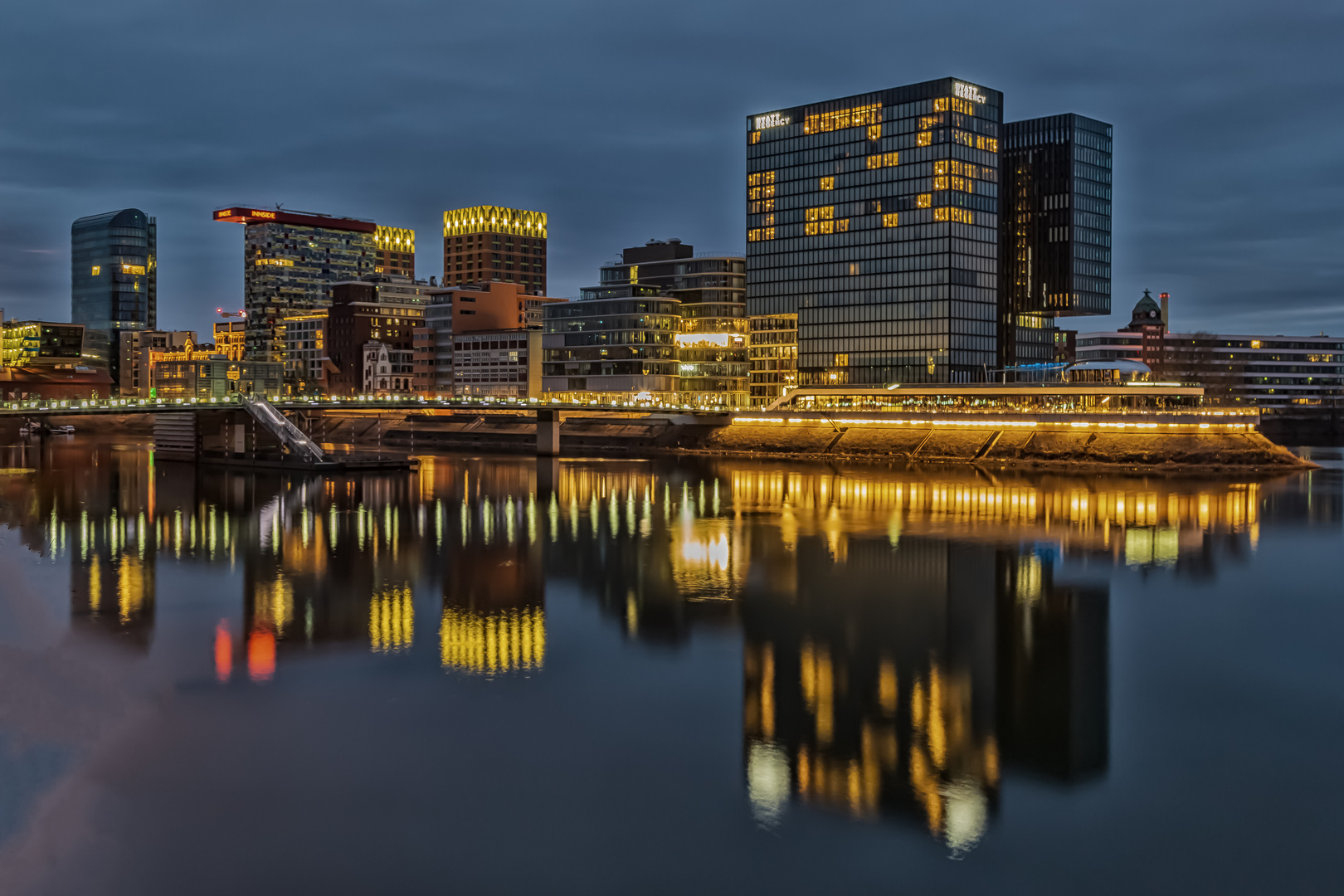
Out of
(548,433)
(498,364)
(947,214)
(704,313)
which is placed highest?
(947,214)

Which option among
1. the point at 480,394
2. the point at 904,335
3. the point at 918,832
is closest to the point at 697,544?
the point at 918,832

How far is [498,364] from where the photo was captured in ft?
616

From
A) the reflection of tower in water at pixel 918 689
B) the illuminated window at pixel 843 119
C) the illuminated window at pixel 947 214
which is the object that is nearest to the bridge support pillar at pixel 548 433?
the illuminated window at pixel 947 214

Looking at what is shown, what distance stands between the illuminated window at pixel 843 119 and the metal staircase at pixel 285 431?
85.2 metres

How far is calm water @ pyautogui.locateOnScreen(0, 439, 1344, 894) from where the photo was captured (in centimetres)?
1808

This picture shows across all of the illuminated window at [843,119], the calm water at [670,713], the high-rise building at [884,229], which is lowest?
the calm water at [670,713]

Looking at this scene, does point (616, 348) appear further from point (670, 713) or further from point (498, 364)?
point (670, 713)

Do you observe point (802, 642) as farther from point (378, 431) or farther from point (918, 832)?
point (378, 431)

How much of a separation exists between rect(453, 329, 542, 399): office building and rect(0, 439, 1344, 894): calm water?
425 ft

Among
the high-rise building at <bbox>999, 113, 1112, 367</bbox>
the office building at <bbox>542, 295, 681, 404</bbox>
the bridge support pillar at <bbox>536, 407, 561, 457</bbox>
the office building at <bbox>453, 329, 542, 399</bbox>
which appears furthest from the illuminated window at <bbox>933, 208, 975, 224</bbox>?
the office building at <bbox>453, 329, 542, 399</bbox>

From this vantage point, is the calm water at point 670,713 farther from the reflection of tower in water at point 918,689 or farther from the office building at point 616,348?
the office building at point 616,348

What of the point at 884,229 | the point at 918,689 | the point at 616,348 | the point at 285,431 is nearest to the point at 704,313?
the point at 616,348

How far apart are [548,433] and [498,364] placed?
63.5 meters

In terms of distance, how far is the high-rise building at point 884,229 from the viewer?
492 feet
